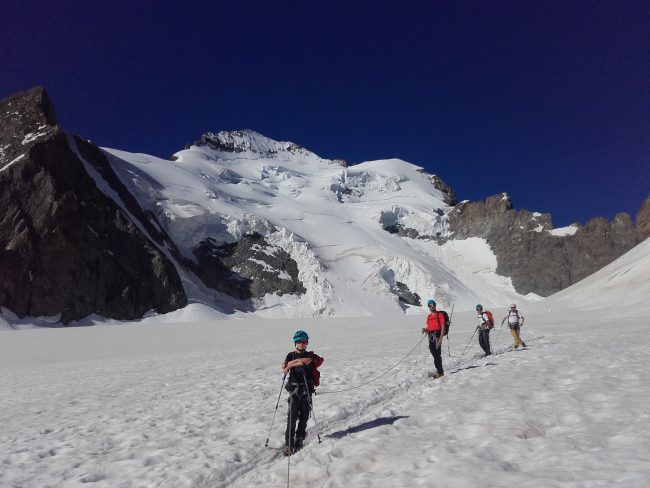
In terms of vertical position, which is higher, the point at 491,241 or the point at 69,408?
the point at 491,241

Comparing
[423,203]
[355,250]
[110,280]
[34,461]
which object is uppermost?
[423,203]

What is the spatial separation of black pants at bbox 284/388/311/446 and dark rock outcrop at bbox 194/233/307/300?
80.9 metres

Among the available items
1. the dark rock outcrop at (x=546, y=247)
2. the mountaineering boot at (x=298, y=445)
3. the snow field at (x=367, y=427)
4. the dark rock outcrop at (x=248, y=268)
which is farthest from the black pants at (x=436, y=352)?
the dark rock outcrop at (x=546, y=247)

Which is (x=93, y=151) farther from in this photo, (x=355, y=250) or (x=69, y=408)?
(x=69, y=408)

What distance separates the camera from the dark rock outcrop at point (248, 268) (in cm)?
8969

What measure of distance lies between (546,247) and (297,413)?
123 meters

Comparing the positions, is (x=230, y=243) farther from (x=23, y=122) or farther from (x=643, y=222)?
(x=643, y=222)

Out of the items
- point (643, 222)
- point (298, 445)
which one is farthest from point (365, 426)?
point (643, 222)

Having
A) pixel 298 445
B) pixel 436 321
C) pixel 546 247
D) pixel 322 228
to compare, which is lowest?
pixel 298 445

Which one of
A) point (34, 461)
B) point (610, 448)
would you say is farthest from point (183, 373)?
point (610, 448)

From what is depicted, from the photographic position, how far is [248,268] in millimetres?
92000

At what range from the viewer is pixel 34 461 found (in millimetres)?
7309

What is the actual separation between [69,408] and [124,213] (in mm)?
72898

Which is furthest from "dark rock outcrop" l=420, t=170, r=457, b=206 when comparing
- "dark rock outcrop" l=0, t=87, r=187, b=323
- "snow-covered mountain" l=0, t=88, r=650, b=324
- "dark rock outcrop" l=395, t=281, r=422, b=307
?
"dark rock outcrop" l=0, t=87, r=187, b=323
